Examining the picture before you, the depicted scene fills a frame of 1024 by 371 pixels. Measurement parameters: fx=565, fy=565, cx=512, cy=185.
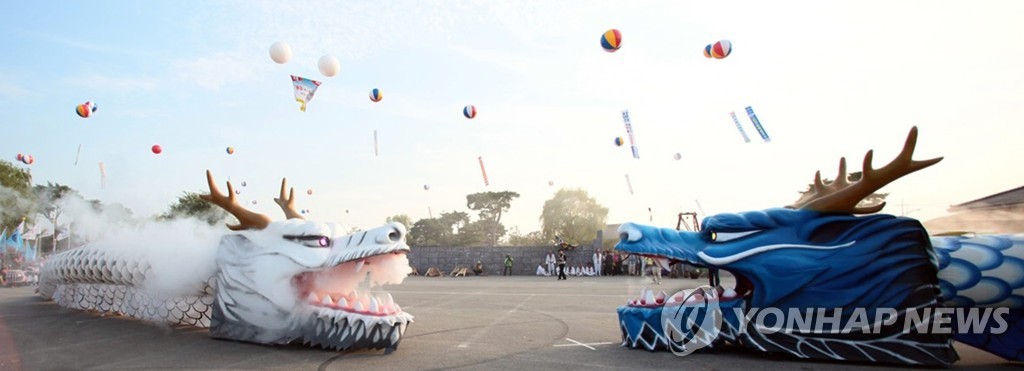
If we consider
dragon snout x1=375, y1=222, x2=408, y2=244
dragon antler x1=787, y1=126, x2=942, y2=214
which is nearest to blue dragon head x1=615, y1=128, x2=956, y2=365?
dragon antler x1=787, y1=126, x2=942, y2=214

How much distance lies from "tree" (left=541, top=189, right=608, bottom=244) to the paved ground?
1707 inches

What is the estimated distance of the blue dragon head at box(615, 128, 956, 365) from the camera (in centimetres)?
530

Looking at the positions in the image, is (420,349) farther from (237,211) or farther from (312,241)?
(237,211)

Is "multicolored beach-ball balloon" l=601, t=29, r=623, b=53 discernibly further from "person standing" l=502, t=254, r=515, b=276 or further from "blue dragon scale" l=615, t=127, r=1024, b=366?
"person standing" l=502, t=254, r=515, b=276

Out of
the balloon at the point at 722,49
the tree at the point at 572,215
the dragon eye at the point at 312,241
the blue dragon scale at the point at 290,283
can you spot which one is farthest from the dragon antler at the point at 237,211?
the tree at the point at 572,215

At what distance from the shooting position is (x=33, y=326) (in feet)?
29.2

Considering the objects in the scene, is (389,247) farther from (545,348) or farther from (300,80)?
(300,80)

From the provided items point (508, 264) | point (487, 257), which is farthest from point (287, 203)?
point (487, 257)

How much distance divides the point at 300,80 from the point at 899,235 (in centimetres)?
1176

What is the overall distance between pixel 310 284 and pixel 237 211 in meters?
1.50

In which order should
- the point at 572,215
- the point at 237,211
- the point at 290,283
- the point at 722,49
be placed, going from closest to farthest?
the point at 290,283, the point at 237,211, the point at 722,49, the point at 572,215

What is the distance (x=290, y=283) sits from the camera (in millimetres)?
6551

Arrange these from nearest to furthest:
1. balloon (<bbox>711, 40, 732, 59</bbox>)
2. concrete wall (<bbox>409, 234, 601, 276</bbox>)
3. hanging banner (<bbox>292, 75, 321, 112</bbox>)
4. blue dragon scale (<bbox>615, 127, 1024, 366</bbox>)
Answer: blue dragon scale (<bbox>615, 127, 1024, 366</bbox>)
hanging banner (<bbox>292, 75, 321, 112</bbox>)
balloon (<bbox>711, 40, 732, 59</bbox>)
concrete wall (<bbox>409, 234, 601, 276</bbox>)

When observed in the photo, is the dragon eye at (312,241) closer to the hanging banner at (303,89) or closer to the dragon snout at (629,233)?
the dragon snout at (629,233)
